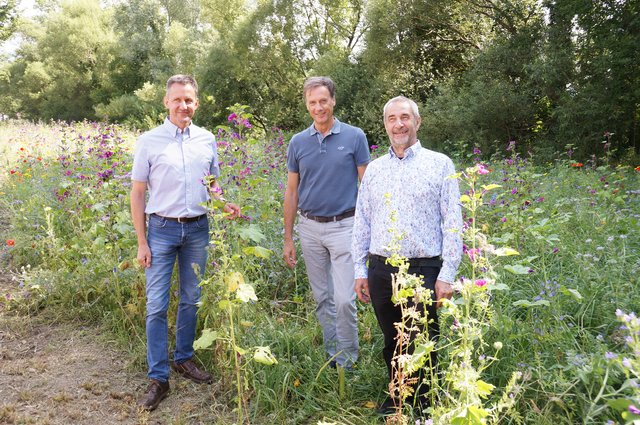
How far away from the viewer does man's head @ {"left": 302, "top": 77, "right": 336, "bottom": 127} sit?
304 centimetres

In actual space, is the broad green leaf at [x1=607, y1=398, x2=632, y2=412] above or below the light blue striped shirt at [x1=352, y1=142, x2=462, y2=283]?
below

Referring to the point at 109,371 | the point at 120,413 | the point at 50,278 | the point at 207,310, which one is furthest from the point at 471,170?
the point at 50,278

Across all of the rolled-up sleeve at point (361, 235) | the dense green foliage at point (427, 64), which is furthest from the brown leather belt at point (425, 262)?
the dense green foliage at point (427, 64)

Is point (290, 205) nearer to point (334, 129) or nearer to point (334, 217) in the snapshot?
point (334, 217)

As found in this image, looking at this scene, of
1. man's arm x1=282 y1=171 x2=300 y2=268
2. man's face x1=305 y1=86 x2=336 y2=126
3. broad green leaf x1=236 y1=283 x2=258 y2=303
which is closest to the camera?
broad green leaf x1=236 y1=283 x2=258 y2=303

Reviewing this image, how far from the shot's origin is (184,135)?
3143mm

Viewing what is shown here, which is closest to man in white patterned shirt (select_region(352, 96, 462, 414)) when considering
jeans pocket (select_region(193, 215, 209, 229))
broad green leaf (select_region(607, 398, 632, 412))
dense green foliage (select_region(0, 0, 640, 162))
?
broad green leaf (select_region(607, 398, 632, 412))

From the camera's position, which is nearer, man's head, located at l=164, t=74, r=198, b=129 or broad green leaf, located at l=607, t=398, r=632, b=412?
broad green leaf, located at l=607, t=398, r=632, b=412

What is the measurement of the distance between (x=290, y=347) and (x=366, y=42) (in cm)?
1504

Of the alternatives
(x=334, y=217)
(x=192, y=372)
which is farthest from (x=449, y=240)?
(x=192, y=372)

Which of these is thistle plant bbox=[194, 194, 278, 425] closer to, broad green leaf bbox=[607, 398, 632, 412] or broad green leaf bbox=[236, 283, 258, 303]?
broad green leaf bbox=[236, 283, 258, 303]

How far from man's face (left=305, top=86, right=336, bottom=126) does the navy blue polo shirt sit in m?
0.09

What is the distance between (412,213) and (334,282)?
88cm

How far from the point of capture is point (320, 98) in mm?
3041
